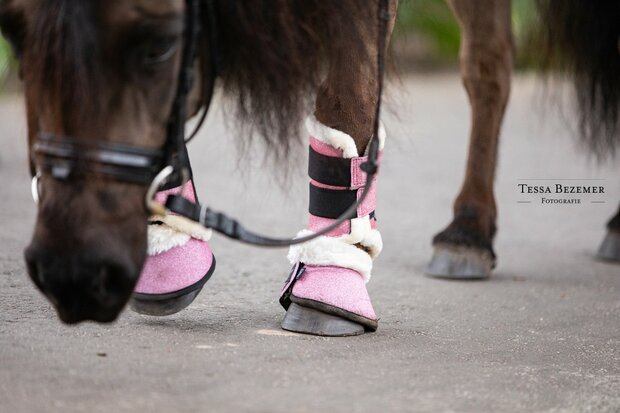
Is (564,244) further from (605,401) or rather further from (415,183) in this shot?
(605,401)

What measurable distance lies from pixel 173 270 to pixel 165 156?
594mm

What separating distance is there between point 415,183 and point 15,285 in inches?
110

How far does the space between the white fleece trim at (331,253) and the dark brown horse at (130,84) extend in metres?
0.26

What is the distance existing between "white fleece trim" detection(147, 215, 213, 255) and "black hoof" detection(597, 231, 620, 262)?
189cm

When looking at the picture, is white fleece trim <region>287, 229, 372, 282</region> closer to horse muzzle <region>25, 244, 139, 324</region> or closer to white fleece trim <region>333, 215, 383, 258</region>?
white fleece trim <region>333, 215, 383, 258</region>

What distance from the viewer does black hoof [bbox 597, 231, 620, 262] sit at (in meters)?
3.73

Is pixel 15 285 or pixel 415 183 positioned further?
pixel 415 183

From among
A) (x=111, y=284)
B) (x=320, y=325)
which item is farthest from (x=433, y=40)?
(x=111, y=284)

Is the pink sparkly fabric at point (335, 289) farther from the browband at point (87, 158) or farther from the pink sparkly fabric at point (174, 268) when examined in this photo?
the browband at point (87, 158)

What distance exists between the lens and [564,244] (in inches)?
159

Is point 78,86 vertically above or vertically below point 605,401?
above

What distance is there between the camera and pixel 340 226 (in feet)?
7.98

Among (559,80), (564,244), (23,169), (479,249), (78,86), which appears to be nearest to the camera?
(78,86)

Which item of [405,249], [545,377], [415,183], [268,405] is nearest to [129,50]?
[268,405]
